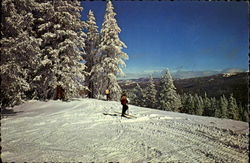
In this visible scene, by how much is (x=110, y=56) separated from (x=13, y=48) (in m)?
15.2

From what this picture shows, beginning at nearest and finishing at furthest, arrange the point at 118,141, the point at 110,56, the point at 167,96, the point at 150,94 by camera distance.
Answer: the point at 118,141
the point at 110,56
the point at 167,96
the point at 150,94

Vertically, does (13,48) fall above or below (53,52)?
below

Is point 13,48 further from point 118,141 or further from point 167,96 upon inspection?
point 167,96

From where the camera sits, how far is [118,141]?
7.55 m

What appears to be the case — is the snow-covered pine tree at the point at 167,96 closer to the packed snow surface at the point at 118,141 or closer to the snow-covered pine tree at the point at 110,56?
the snow-covered pine tree at the point at 110,56

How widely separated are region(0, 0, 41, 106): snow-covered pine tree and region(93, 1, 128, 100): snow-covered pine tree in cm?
1206

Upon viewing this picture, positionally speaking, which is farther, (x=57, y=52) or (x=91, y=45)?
(x=91, y=45)

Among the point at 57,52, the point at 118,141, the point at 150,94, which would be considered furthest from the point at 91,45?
the point at 118,141

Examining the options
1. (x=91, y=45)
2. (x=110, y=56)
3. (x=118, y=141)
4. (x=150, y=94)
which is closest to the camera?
(x=118, y=141)

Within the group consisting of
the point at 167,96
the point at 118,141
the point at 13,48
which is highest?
the point at 13,48

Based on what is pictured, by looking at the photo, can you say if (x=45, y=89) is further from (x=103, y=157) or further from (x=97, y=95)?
(x=103, y=157)

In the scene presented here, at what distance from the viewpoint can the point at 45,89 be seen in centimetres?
1892

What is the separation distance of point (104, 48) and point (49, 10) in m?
8.24

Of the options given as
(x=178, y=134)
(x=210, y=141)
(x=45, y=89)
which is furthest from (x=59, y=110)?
(x=210, y=141)
